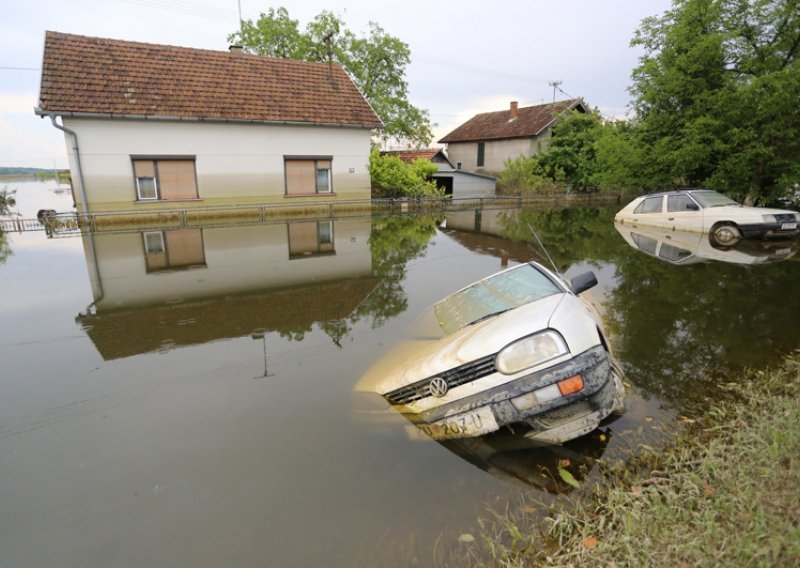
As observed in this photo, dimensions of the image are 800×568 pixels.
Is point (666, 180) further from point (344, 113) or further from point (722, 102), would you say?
point (344, 113)

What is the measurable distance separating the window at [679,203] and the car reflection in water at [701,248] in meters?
0.71

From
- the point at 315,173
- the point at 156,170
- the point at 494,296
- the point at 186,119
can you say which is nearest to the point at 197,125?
the point at 186,119

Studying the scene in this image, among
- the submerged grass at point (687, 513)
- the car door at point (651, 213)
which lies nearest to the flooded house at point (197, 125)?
the car door at point (651, 213)

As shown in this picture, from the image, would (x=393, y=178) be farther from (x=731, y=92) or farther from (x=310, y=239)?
(x=731, y=92)

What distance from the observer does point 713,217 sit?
1212 cm

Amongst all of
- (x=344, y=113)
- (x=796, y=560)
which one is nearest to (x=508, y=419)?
(x=796, y=560)

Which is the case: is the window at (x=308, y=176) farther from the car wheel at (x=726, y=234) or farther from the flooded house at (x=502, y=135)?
the flooded house at (x=502, y=135)

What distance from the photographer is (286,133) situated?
19.0m

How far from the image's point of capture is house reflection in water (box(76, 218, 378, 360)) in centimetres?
603

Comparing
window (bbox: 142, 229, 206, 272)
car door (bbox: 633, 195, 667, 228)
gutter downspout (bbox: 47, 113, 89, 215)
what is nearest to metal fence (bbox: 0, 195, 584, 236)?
gutter downspout (bbox: 47, 113, 89, 215)

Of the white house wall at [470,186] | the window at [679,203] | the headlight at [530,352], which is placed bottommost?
the headlight at [530,352]

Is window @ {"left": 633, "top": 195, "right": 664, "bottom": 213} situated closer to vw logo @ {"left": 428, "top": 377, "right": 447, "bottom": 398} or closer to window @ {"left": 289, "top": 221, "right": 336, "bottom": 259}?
window @ {"left": 289, "top": 221, "right": 336, "bottom": 259}

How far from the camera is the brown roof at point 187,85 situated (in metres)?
15.7

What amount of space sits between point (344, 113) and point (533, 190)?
43.6 feet
